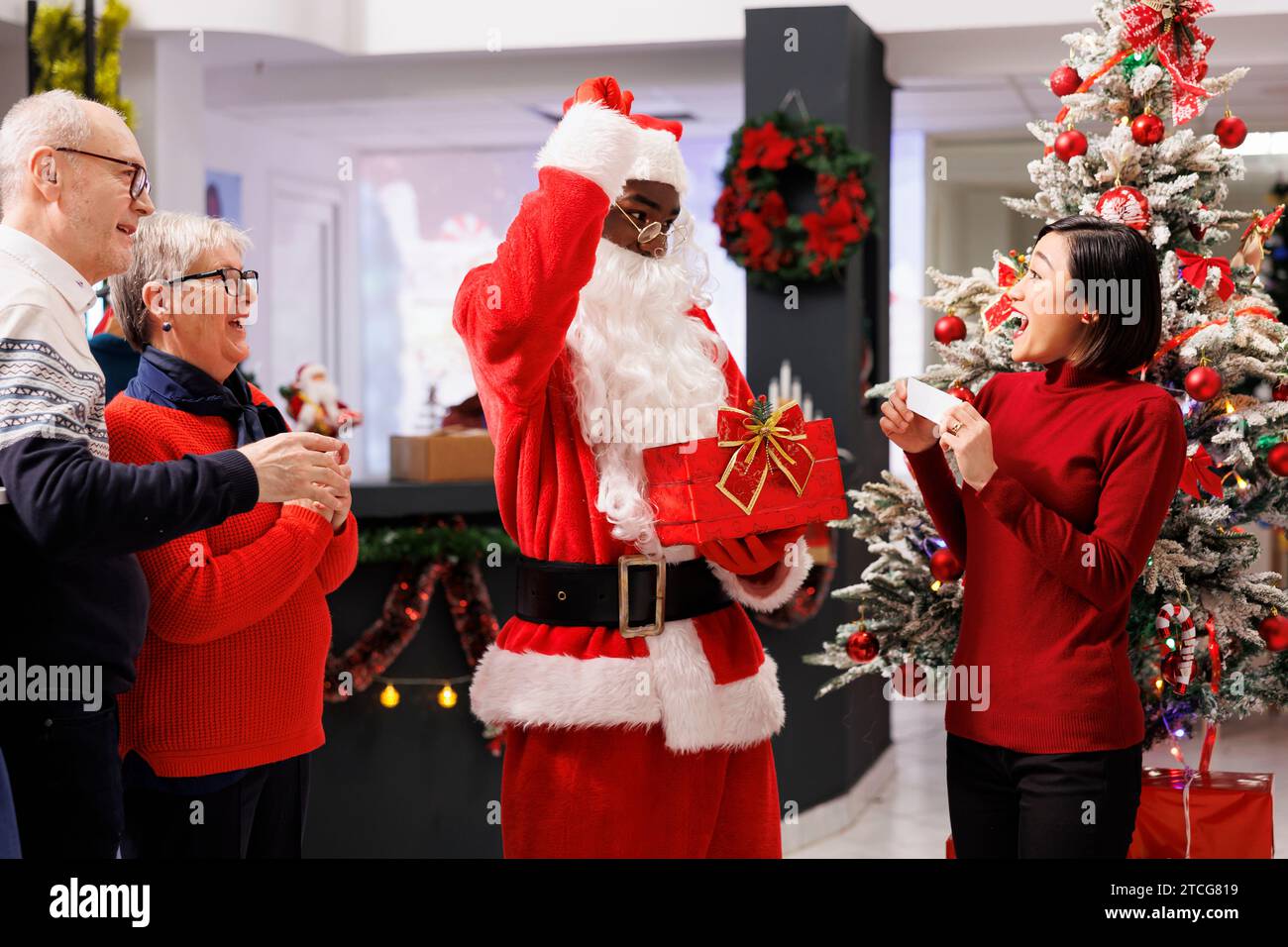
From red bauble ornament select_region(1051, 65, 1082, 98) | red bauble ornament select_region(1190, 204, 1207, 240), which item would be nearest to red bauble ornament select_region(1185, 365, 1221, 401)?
red bauble ornament select_region(1190, 204, 1207, 240)

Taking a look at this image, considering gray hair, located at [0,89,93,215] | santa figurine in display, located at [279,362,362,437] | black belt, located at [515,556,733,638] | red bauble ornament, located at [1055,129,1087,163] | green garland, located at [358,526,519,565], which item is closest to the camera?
gray hair, located at [0,89,93,215]

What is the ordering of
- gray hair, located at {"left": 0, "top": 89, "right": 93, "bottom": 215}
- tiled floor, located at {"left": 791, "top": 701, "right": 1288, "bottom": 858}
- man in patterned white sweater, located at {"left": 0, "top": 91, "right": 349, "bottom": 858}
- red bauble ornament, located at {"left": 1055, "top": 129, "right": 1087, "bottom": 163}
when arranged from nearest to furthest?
man in patterned white sweater, located at {"left": 0, "top": 91, "right": 349, "bottom": 858} < gray hair, located at {"left": 0, "top": 89, "right": 93, "bottom": 215} < red bauble ornament, located at {"left": 1055, "top": 129, "right": 1087, "bottom": 163} < tiled floor, located at {"left": 791, "top": 701, "right": 1288, "bottom": 858}

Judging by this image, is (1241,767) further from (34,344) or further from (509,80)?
(34,344)

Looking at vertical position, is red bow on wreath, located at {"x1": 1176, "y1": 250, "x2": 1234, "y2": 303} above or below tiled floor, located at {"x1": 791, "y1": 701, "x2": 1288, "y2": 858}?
above

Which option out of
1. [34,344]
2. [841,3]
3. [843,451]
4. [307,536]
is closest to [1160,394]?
[307,536]

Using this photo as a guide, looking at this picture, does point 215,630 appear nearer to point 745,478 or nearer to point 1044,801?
point 745,478

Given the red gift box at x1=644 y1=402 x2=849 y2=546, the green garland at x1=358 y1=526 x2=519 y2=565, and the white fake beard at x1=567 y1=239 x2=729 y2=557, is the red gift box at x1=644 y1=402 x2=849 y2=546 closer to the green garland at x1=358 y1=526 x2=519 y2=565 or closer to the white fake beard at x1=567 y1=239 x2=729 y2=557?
the white fake beard at x1=567 y1=239 x2=729 y2=557

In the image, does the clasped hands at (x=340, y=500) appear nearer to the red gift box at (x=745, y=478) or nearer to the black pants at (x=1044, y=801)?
the red gift box at (x=745, y=478)

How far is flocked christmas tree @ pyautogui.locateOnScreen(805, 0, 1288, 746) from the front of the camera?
287 centimetres

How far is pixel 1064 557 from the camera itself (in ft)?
6.40

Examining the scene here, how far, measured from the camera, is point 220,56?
17.5 feet

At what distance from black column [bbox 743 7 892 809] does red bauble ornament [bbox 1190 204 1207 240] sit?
1766 mm

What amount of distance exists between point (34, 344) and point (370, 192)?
7.21 meters
